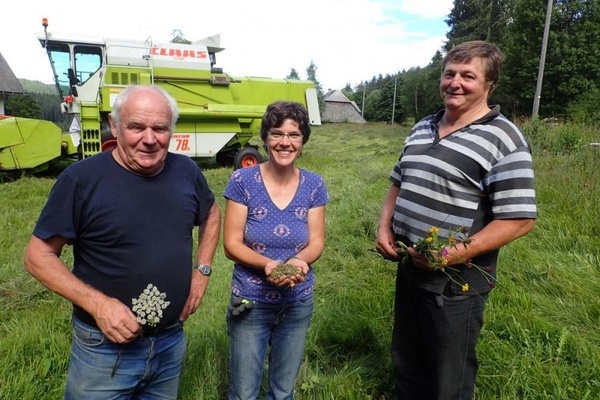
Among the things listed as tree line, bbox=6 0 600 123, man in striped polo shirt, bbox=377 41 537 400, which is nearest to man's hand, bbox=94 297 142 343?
man in striped polo shirt, bbox=377 41 537 400

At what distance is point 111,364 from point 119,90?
8.37m

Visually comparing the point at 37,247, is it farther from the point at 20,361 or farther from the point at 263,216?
the point at 20,361

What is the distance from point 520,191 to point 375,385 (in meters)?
1.53

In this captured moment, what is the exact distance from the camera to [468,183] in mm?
1887

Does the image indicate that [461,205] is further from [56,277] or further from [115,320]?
[56,277]

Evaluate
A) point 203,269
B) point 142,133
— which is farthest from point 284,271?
point 142,133

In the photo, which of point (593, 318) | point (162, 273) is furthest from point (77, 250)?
point (593, 318)

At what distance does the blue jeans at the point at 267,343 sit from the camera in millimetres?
2027

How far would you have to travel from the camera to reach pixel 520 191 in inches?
70.7

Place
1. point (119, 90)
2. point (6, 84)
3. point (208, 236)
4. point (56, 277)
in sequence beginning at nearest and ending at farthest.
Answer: point (56, 277) → point (208, 236) → point (119, 90) → point (6, 84)

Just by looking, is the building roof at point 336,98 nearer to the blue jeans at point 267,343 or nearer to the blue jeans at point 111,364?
the blue jeans at point 267,343

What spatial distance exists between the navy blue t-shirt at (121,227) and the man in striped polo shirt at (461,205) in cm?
106

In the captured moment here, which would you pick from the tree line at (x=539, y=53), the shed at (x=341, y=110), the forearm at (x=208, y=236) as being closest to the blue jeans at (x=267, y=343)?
the forearm at (x=208, y=236)

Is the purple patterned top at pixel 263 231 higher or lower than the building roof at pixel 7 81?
lower
